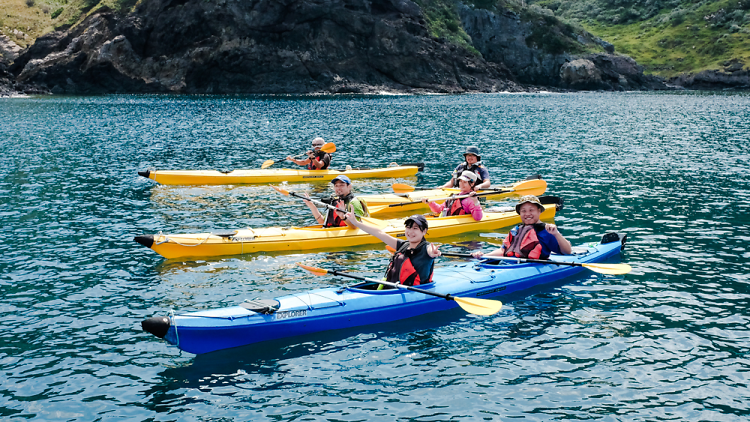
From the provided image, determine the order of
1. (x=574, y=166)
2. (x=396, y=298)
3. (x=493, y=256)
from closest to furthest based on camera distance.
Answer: (x=396, y=298)
(x=493, y=256)
(x=574, y=166)

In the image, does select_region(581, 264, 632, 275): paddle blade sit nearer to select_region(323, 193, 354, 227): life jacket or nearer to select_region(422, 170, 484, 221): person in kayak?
select_region(422, 170, 484, 221): person in kayak

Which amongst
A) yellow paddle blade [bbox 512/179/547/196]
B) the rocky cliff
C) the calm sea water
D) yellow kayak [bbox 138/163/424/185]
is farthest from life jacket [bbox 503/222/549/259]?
the rocky cliff

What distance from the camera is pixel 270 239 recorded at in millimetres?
15672

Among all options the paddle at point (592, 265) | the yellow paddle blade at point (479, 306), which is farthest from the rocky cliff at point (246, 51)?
the yellow paddle blade at point (479, 306)

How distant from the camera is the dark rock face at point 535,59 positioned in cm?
11706

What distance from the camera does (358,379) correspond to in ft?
30.3

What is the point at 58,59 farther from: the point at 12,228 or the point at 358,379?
the point at 358,379

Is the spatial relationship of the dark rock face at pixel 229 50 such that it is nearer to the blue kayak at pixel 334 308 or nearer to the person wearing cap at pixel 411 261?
the blue kayak at pixel 334 308

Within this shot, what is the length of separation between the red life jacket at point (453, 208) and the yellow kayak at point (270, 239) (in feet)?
1.84

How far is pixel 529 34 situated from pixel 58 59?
85664 mm

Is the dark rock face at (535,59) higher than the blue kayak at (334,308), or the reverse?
the dark rock face at (535,59)

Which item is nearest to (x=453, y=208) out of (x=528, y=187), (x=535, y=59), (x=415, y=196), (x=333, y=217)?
(x=415, y=196)

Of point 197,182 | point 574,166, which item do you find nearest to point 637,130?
point 574,166

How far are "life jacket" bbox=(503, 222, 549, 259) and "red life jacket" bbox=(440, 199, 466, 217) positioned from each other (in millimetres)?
5005
